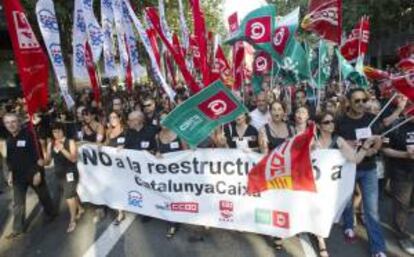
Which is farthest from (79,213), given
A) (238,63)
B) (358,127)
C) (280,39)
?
(238,63)

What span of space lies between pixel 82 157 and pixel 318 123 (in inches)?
133

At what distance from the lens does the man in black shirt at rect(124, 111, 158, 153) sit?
718 centimetres

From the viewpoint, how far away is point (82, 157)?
7492 millimetres

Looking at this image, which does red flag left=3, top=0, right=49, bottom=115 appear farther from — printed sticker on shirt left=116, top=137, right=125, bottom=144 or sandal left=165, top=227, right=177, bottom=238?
sandal left=165, top=227, right=177, bottom=238

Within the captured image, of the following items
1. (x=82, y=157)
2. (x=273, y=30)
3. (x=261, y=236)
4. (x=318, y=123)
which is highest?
(x=273, y=30)

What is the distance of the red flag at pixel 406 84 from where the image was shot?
18.1 ft

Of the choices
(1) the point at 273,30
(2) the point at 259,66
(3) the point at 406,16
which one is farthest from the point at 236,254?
(3) the point at 406,16

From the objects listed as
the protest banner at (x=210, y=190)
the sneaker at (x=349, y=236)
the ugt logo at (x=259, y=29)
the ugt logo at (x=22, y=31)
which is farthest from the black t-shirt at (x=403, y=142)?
the ugt logo at (x=22, y=31)

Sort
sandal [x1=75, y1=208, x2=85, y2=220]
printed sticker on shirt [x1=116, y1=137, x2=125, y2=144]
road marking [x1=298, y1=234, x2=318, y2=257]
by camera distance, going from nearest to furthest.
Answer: road marking [x1=298, y1=234, x2=318, y2=257] < printed sticker on shirt [x1=116, y1=137, x2=125, y2=144] < sandal [x1=75, y1=208, x2=85, y2=220]

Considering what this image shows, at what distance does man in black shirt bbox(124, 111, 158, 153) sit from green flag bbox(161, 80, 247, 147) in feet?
3.97

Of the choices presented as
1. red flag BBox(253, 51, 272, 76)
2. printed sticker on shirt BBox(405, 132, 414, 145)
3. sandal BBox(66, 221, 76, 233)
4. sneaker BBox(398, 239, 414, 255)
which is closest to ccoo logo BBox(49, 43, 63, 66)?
sandal BBox(66, 221, 76, 233)

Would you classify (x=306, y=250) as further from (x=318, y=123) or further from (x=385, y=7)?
(x=385, y=7)

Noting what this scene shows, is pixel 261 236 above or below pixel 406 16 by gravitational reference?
below

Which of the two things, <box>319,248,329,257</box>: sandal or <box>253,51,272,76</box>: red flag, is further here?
<box>253,51,272,76</box>: red flag
